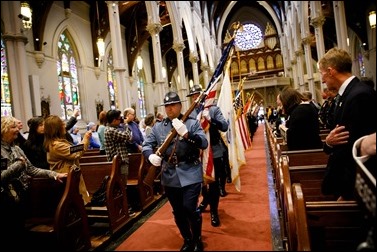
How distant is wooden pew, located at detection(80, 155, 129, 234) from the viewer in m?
3.47

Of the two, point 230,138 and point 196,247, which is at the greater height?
point 230,138

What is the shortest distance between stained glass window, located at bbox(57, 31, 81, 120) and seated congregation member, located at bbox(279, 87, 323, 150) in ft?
37.6

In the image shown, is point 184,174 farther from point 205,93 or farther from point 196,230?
point 205,93

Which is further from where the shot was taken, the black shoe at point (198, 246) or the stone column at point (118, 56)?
the stone column at point (118, 56)

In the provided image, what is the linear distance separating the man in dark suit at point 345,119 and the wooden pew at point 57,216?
7.39ft

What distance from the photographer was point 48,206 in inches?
120

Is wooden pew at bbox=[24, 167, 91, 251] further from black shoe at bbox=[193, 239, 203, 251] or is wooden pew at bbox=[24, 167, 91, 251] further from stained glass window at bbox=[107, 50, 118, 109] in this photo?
stained glass window at bbox=[107, 50, 118, 109]

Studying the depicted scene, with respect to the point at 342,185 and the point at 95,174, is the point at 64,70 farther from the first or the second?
the point at 342,185

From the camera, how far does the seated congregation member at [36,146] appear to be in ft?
11.0

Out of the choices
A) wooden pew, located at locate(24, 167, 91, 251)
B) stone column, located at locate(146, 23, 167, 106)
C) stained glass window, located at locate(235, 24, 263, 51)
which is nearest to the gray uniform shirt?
wooden pew, located at locate(24, 167, 91, 251)

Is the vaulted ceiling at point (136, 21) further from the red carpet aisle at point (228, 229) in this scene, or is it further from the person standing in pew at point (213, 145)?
the red carpet aisle at point (228, 229)

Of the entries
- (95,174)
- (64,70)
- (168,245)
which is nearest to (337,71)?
(168,245)

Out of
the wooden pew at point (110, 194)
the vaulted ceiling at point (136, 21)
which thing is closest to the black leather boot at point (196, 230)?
the wooden pew at point (110, 194)

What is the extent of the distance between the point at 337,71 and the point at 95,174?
3.18 m
